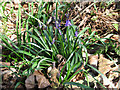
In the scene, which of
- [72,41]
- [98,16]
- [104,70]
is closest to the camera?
[104,70]

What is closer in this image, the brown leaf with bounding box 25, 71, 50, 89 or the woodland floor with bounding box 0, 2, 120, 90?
the brown leaf with bounding box 25, 71, 50, 89

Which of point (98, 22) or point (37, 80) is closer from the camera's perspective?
point (37, 80)

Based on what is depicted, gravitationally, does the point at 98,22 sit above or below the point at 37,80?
above

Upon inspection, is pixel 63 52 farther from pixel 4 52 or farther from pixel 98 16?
pixel 98 16

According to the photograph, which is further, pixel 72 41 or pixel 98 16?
pixel 98 16

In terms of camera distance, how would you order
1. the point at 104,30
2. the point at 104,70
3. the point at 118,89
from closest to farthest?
the point at 118,89
the point at 104,70
the point at 104,30

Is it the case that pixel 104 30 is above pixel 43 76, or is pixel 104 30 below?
above

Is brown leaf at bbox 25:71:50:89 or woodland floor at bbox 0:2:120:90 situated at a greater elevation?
woodland floor at bbox 0:2:120:90

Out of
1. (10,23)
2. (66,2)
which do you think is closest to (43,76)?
(10,23)

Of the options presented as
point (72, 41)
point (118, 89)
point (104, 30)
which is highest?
point (104, 30)

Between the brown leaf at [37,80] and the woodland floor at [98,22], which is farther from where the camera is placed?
the woodland floor at [98,22]

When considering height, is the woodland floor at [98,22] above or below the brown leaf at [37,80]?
above
